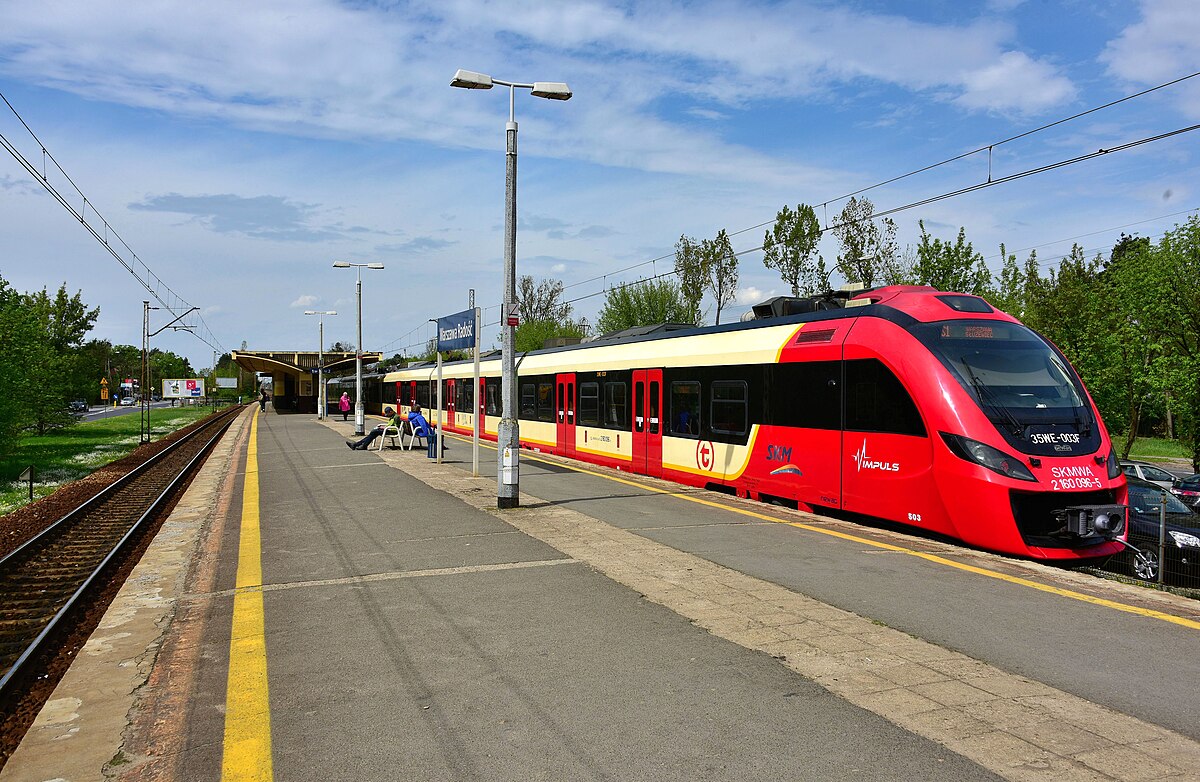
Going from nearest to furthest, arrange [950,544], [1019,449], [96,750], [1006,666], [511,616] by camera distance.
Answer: [96,750], [1006,666], [511,616], [1019,449], [950,544]

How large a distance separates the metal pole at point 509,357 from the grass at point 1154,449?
4159 cm

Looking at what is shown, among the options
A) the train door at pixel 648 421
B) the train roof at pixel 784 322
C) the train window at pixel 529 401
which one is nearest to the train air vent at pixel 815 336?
the train roof at pixel 784 322

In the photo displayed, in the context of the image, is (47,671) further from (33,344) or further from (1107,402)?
(1107,402)

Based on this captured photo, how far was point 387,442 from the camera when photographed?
82.4 ft

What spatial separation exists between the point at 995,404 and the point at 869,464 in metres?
1.83

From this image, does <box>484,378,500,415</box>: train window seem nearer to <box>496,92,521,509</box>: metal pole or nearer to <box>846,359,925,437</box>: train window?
<box>496,92,521,509</box>: metal pole

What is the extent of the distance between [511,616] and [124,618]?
3.15m

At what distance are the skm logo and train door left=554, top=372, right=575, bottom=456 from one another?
8.49 meters

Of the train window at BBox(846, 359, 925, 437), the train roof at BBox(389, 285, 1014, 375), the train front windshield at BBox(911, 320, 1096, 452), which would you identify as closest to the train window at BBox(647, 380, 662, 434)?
the train roof at BBox(389, 285, 1014, 375)

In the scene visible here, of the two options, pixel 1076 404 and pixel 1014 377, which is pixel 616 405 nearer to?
pixel 1014 377

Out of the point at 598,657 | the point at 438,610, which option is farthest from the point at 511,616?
the point at 598,657

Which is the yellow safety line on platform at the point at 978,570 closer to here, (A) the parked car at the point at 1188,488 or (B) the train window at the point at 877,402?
(B) the train window at the point at 877,402

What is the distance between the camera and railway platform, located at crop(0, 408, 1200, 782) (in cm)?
400

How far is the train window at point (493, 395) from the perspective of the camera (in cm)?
2695
